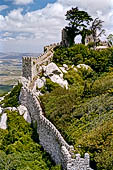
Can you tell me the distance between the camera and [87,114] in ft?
69.1

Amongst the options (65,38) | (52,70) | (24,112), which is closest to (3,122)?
(24,112)

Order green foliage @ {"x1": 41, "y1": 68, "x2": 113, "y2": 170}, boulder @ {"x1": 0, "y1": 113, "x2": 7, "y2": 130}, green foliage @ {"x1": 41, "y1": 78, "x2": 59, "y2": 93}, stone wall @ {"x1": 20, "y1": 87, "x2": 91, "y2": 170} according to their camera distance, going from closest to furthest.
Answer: stone wall @ {"x1": 20, "y1": 87, "x2": 91, "y2": 170}, green foliage @ {"x1": 41, "y1": 68, "x2": 113, "y2": 170}, boulder @ {"x1": 0, "y1": 113, "x2": 7, "y2": 130}, green foliage @ {"x1": 41, "y1": 78, "x2": 59, "y2": 93}

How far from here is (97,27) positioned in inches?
1654

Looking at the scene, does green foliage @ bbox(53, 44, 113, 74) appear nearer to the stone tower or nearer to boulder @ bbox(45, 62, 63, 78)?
the stone tower

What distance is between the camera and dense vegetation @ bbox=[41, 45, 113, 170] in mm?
15305

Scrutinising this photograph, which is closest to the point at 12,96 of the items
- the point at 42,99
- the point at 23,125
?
the point at 42,99

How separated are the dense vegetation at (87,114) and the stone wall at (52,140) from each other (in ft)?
2.32

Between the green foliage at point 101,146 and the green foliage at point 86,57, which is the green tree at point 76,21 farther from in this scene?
the green foliage at point 101,146

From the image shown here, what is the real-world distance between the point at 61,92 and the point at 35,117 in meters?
4.82

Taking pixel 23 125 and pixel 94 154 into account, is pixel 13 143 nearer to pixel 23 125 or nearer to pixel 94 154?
pixel 23 125

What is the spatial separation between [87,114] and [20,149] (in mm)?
5104

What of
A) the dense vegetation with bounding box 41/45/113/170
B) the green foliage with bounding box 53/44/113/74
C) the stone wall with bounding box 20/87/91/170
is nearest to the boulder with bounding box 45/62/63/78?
the dense vegetation with bounding box 41/45/113/170

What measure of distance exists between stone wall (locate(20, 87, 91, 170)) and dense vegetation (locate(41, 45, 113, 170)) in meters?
0.71

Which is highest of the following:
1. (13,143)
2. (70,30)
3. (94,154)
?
(70,30)
